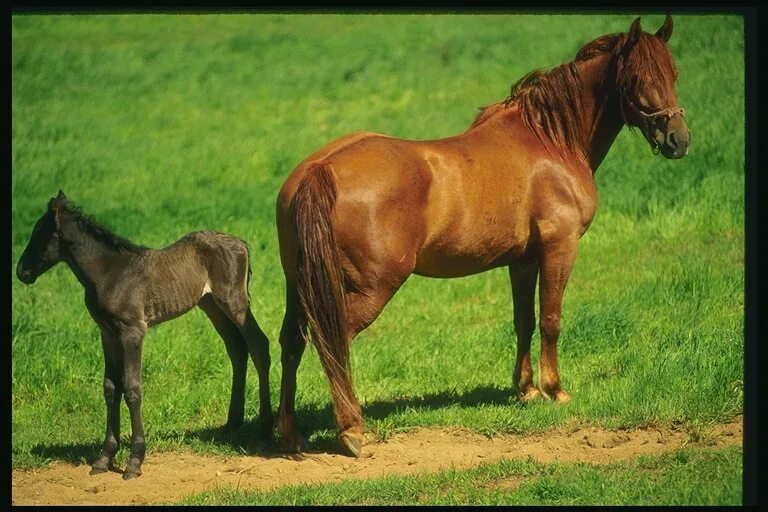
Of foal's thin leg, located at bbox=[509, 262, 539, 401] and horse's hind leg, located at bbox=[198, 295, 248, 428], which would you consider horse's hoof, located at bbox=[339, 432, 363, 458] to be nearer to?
horse's hind leg, located at bbox=[198, 295, 248, 428]

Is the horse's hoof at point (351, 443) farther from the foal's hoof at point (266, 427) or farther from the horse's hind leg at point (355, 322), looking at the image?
the foal's hoof at point (266, 427)

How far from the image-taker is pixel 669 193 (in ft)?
39.1

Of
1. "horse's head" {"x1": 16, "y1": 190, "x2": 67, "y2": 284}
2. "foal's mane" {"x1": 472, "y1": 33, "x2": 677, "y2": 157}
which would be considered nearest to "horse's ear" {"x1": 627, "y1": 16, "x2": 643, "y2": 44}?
"foal's mane" {"x1": 472, "y1": 33, "x2": 677, "y2": 157}

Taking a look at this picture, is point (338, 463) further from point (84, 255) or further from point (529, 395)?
point (84, 255)

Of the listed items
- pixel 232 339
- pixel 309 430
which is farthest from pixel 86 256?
pixel 309 430

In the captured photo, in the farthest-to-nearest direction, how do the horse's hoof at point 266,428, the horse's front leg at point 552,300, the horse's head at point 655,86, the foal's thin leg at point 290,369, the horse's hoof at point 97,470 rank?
the horse's front leg at point 552,300, the horse's head at point 655,86, the horse's hoof at point 266,428, the foal's thin leg at point 290,369, the horse's hoof at point 97,470

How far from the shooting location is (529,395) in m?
7.64

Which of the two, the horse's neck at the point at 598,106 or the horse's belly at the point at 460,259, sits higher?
the horse's neck at the point at 598,106

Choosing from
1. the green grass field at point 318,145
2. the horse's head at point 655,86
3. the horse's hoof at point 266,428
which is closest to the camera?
the horse's hoof at point 266,428

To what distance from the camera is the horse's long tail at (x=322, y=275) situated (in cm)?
641

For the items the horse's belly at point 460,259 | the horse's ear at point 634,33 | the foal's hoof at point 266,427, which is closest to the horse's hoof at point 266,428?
the foal's hoof at point 266,427

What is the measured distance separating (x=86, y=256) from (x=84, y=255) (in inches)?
0.5

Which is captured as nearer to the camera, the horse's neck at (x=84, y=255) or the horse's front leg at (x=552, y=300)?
the horse's neck at (x=84, y=255)

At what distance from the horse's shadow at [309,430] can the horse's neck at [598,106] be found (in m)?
1.79
